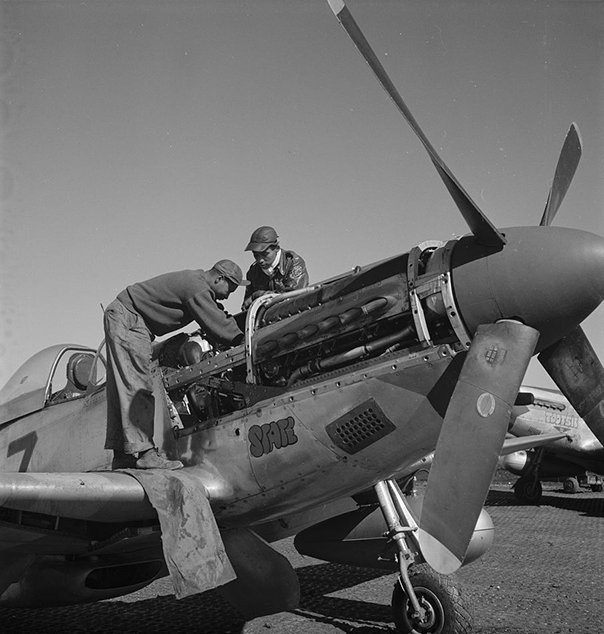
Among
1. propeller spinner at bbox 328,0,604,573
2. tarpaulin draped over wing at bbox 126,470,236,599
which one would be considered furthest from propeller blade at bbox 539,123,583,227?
tarpaulin draped over wing at bbox 126,470,236,599

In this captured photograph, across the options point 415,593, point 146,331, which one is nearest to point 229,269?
point 146,331

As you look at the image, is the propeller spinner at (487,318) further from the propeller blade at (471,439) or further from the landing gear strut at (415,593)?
the landing gear strut at (415,593)

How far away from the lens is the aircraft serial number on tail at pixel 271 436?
458 centimetres

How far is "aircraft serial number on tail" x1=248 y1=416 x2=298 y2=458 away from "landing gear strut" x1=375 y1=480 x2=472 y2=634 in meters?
1.00

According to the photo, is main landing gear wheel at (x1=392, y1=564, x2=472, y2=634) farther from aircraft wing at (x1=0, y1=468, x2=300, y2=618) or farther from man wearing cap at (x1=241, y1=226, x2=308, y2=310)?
man wearing cap at (x1=241, y1=226, x2=308, y2=310)

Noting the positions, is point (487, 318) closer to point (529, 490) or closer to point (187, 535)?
point (187, 535)

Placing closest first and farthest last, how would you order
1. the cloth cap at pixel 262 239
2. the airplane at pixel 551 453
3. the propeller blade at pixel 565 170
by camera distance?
1. the propeller blade at pixel 565 170
2. the cloth cap at pixel 262 239
3. the airplane at pixel 551 453

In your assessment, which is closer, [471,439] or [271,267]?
[471,439]

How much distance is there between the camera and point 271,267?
602cm

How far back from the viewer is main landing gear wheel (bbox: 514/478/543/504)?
52.7ft

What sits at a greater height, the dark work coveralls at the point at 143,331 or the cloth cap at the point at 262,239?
the cloth cap at the point at 262,239

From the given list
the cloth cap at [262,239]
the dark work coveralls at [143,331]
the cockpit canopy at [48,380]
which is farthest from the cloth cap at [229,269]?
the cockpit canopy at [48,380]

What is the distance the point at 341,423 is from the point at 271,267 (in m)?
2.00

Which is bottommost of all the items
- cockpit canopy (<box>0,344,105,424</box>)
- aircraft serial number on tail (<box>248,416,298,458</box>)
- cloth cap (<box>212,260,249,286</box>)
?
aircraft serial number on tail (<box>248,416,298,458</box>)
